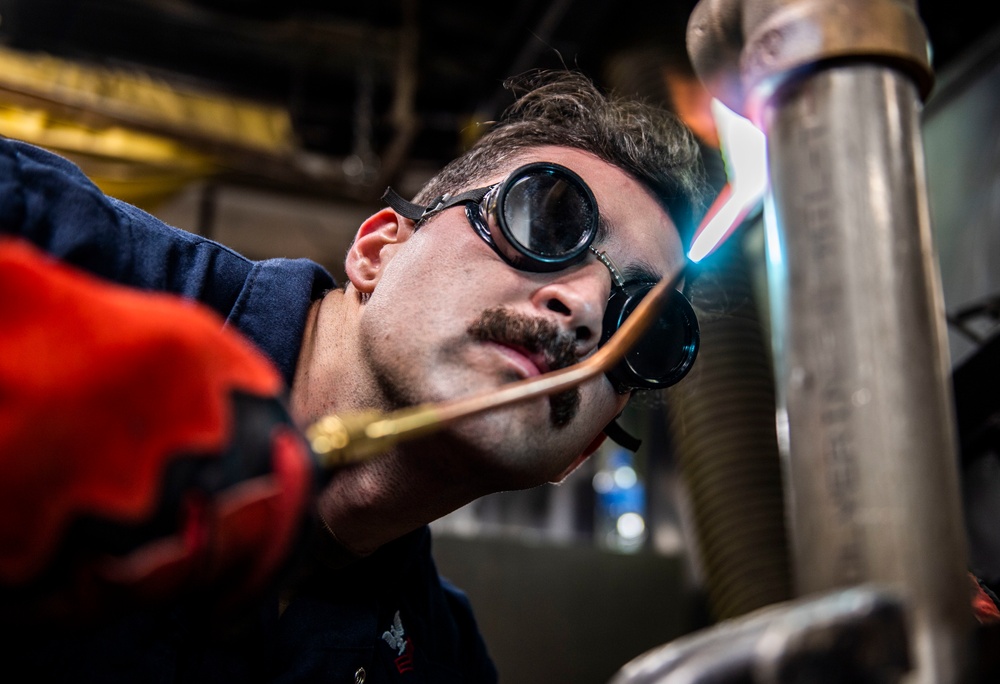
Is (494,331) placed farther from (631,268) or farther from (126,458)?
(126,458)

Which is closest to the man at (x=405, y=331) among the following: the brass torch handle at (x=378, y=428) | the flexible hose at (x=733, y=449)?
the brass torch handle at (x=378, y=428)

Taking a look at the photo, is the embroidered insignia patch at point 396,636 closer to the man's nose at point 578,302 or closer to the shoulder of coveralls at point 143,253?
the shoulder of coveralls at point 143,253

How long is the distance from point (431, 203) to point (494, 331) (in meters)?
0.39

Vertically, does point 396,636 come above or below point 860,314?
below

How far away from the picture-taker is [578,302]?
3.83 ft

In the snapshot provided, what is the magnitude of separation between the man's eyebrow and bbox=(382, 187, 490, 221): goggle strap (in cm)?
20

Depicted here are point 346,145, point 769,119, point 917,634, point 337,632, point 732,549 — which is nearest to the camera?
point 917,634

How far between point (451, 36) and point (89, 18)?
1.35 m

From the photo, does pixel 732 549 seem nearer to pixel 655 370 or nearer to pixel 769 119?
pixel 655 370

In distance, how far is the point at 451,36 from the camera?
3.19m

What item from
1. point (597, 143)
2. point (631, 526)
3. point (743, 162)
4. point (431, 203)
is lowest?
point (631, 526)

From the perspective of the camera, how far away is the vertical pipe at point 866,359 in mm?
575

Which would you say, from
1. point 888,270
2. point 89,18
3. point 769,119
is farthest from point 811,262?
point 89,18

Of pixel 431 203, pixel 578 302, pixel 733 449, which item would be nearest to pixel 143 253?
pixel 431 203
